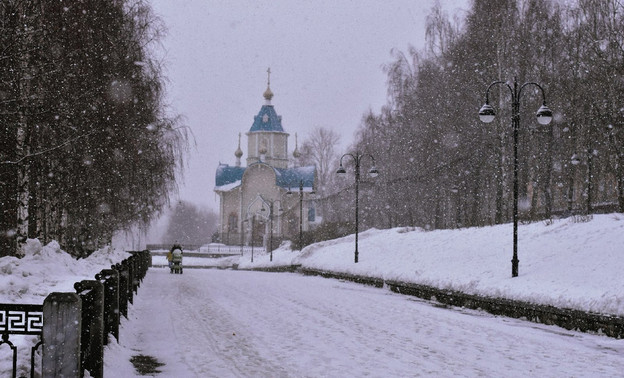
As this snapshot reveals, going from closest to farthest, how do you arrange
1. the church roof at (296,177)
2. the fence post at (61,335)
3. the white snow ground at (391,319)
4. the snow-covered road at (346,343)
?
the fence post at (61,335) → the snow-covered road at (346,343) → the white snow ground at (391,319) → the church roof at (296,177)

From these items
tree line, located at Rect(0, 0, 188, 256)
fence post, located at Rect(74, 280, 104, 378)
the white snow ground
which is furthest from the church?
fence post, located at Rect(74, 280, 104, 378)

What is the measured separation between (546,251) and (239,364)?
11794mm

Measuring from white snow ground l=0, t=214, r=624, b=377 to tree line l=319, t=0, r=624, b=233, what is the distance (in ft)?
27.8

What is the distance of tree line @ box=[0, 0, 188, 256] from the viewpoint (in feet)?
40.9

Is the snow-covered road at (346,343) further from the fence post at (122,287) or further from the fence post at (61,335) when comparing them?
the fence post at (61,335)

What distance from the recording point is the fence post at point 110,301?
8.86 m

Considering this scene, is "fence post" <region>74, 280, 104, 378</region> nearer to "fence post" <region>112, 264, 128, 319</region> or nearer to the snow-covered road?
the snow-covered road

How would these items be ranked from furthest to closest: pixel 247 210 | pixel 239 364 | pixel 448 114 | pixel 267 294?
pixel 247 210
pixel 448 114
pixel 267 294
pixel 239 364

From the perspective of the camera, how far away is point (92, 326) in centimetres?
656

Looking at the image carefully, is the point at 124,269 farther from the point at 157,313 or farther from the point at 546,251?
the point at 546,251

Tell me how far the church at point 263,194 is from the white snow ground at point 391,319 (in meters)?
56.7

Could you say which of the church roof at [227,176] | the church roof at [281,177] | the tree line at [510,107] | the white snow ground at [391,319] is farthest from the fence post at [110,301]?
the church roof at [227,176]

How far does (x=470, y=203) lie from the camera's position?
38.3 metres

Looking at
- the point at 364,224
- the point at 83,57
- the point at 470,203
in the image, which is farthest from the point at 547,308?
the point at 364,224
